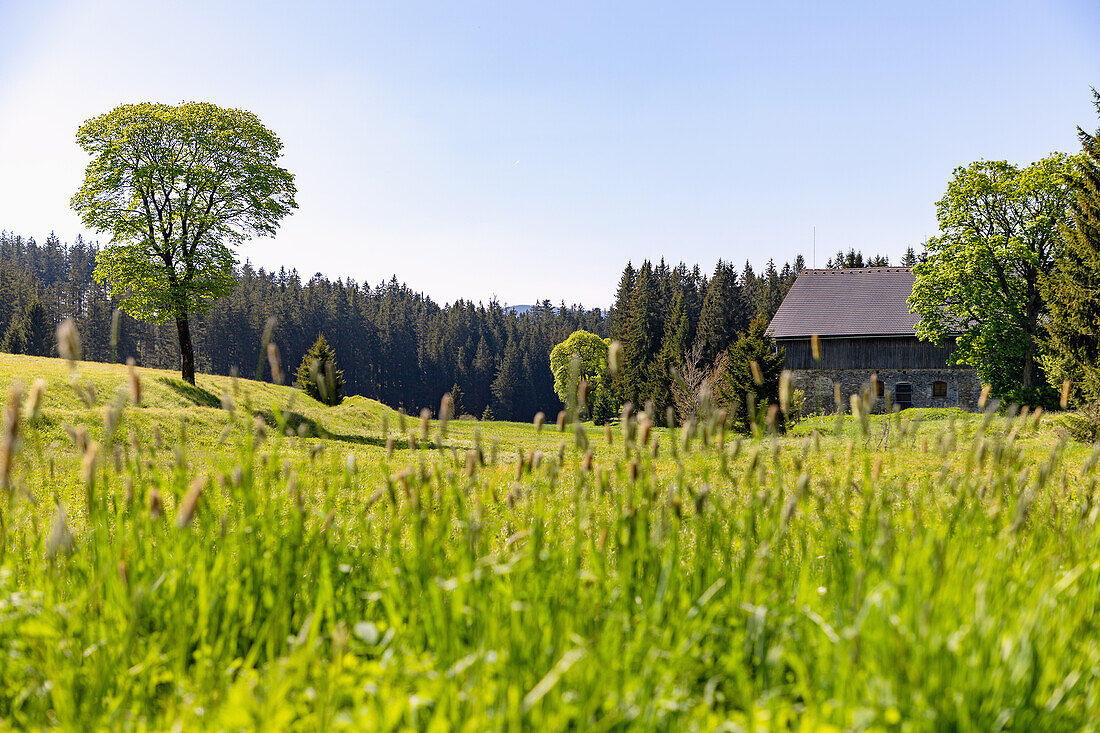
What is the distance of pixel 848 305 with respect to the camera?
44.5 meters

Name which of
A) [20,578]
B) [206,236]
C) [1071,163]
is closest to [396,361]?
[206,236]

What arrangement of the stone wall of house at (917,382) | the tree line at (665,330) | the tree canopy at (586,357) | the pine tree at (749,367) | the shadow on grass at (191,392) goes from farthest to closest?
the tree canopy at (586,357) → the tree line at (665,330) → the stone wall of house at (917,382) → the pine tree at (749,367) → the shadow on grass at (191,392)

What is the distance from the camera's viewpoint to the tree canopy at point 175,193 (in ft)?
89.0

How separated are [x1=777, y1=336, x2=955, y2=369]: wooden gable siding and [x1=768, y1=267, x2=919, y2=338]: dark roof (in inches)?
25.6

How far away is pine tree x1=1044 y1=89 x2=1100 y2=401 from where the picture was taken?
63.3 ft

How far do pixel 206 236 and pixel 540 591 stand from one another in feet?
99.8

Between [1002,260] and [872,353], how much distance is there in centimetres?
1250

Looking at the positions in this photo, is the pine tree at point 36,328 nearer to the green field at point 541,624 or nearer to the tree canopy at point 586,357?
the tree canopy at point 586,357

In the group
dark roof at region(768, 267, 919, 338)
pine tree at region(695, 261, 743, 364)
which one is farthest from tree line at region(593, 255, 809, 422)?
dark roof at region(768, 267, 919, 338)

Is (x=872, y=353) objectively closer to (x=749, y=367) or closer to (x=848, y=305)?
(x=848, y=305)

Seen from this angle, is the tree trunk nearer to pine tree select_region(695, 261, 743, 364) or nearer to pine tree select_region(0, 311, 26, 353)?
pine tree select_region(695, 261, 743, 364)

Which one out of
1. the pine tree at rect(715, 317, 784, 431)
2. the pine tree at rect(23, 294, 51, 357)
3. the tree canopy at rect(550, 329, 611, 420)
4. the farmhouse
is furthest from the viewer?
the tree canopy at rect(550, 329, 611, 420)

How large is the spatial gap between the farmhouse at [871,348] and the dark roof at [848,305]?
0.06 m


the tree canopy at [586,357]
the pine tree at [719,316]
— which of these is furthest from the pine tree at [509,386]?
the pine tree at [719,316]
